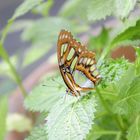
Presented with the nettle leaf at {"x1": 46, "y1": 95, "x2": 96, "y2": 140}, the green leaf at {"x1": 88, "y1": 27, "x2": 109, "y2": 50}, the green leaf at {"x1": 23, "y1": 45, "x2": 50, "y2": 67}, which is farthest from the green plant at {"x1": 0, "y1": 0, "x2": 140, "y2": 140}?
the green leaf at {"x1": 23, "y1": 45, "x2": 50, "y2": 67}

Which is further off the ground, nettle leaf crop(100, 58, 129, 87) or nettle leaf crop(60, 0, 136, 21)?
nettle leaf crop(60, 0, 136, 21)

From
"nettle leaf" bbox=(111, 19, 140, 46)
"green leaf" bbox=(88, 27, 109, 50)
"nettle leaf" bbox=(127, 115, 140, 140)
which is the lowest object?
"nettle leaf" bbox=(127, 115, 140, 140)

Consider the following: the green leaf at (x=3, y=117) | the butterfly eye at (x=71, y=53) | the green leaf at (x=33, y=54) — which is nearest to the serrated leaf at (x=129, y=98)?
the butterfly eye at (x=71, y=53)

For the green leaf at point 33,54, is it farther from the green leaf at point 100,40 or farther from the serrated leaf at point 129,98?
the serrated leaf at point 129,98

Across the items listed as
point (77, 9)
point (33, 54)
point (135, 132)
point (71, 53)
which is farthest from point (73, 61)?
point (33, 54)

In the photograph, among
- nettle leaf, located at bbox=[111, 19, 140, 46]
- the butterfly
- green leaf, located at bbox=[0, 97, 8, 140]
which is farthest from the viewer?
green leaf, located at bbox=[0, 97, 8, 140]

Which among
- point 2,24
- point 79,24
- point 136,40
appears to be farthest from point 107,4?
point 2,24

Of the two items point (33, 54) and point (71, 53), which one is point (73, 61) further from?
point (33, 54)

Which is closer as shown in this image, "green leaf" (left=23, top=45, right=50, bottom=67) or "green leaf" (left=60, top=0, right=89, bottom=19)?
"green leaf" (left=60, top=0, right=89, bottom=19)

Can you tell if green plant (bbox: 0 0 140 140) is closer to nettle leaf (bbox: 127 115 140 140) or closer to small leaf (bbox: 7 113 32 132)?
nettle leaf (bbox: 127 115 140 140)
